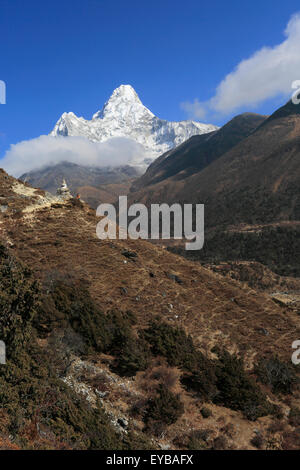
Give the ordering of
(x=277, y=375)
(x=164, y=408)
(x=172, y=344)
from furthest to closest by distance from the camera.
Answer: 1. (x=172, y=344)
2. (x=277, y=375)
3. (x=164, y=408)

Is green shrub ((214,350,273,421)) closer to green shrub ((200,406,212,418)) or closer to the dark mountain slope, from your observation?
green shrub ((200,406,212,418))

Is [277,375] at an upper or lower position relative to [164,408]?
lower

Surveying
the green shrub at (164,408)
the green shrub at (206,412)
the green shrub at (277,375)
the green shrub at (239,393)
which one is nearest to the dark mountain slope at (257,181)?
the green shrub at (277,375)

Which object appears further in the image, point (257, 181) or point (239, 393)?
point (257, 181)

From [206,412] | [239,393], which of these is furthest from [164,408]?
[239,393]

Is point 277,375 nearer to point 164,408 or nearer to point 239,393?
point 239,393

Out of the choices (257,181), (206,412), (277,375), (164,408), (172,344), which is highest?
(257,181)

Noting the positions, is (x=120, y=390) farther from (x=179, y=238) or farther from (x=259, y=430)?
(x=179, y=238)

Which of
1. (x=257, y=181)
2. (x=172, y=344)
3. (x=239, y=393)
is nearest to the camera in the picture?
(x=239, y=393)

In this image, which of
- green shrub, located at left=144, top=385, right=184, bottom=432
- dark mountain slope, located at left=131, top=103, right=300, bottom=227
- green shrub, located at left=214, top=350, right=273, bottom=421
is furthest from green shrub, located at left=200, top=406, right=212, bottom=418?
dark mountain slope, located at left=131, top=103, right=300, bottom=227

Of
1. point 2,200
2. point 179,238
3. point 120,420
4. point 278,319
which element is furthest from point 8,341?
point 179,238

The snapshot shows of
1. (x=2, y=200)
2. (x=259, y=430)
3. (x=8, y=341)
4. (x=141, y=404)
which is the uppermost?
(x=2, y=200)

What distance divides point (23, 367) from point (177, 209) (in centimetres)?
15871
